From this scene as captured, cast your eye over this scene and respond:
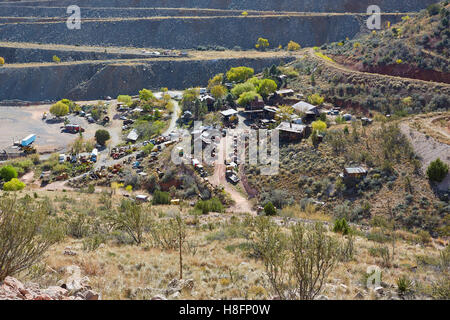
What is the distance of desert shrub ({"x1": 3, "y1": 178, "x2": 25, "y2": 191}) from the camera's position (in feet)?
120

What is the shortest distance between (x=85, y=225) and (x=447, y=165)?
25783 millimetres

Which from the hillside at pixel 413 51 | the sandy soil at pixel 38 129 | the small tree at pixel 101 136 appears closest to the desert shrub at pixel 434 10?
the hillside at pixel 413 51

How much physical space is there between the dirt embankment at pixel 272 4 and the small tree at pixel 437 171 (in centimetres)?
7257

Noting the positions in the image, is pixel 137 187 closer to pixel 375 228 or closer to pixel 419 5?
pixel 375 228

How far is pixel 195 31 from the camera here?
9200cm

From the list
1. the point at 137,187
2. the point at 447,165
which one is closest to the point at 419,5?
the point at 447,165

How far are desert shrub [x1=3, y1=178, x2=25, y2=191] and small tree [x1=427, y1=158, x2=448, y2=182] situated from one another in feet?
116

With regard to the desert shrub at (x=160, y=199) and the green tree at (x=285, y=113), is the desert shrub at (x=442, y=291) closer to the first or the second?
the desert shrub at (x=160, y=199)

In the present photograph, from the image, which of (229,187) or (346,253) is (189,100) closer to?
(229,187)

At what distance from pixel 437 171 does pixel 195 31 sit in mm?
73708

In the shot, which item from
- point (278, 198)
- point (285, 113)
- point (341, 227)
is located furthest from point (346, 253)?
point (285, 113)

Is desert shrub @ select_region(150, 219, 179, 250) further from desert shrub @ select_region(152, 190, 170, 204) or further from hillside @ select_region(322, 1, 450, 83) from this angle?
hillside @ select_region(322, 1, 450, 83)

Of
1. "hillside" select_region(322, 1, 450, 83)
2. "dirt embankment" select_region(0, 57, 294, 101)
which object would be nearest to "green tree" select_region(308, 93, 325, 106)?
"hillside" select_region(322, 1, 450, 83)
